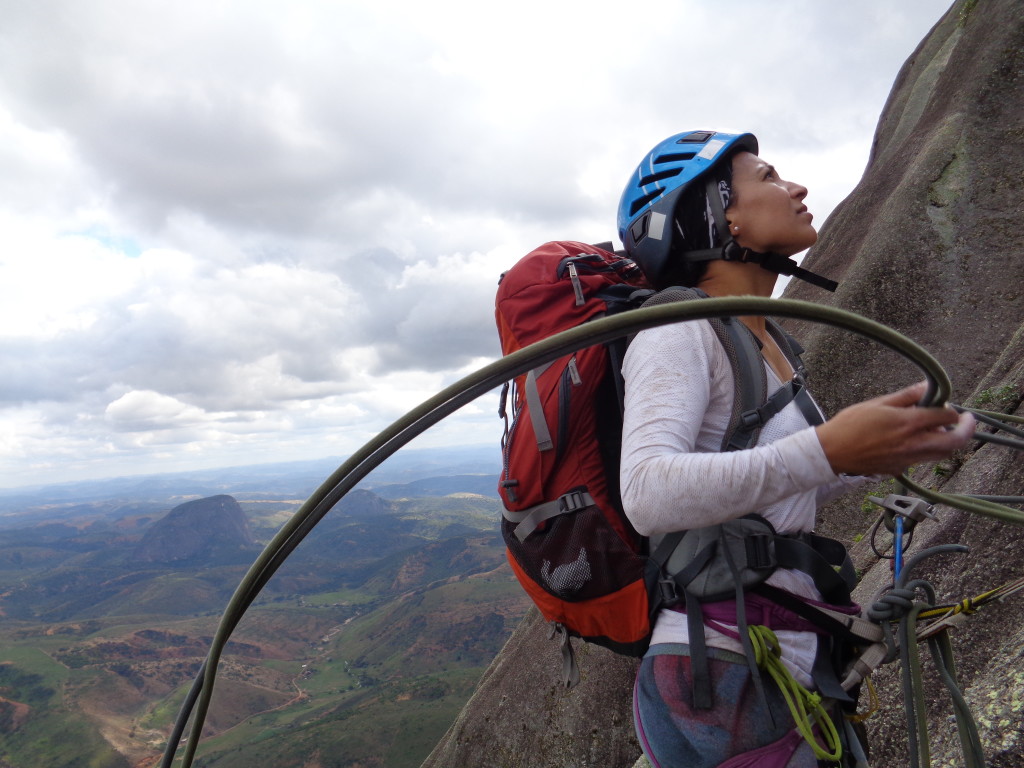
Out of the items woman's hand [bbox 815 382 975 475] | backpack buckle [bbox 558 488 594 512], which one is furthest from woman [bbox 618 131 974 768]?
backpack buckle [bbox 558 488 594 512]

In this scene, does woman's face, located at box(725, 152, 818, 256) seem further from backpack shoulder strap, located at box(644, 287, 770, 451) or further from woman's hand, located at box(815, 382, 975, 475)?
woman's hand, located at box(815, 382, 975, 475)

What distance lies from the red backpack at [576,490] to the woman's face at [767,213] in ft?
2.19

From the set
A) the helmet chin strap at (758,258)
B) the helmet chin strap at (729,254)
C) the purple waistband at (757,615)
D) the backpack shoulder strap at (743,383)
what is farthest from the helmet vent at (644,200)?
the purple waistband at (757,615)

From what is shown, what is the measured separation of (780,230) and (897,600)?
207 centimetres

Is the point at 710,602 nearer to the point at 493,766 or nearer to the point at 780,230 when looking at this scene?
the point at 780,230

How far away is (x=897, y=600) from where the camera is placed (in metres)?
2.85

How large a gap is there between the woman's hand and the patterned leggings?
1237 millimetres

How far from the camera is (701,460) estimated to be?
2219mm

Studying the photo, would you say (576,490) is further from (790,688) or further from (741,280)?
(741,280)

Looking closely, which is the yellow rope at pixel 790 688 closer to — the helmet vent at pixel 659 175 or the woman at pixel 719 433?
the woman at pixel 719 433

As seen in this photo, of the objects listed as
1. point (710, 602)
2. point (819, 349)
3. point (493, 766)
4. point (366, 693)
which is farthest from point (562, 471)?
point (366, 693)

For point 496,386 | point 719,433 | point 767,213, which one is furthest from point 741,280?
point 496,386

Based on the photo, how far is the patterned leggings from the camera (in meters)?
2.68

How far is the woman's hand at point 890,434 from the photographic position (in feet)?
6.63
